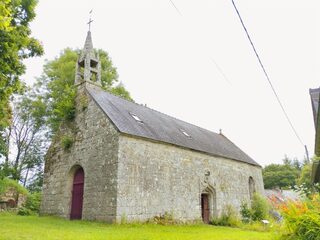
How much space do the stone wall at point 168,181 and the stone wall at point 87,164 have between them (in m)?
0.59

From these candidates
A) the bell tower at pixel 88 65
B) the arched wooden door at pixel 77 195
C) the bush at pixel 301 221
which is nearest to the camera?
the bush at pixel 301 221

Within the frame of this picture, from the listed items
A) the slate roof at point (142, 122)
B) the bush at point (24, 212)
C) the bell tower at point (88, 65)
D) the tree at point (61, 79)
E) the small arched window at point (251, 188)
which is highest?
the tree at point (61, 79)

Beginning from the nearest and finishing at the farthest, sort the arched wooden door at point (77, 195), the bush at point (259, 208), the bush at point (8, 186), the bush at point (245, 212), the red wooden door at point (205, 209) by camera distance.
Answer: the arched wooden door at point (77, 195), the red wooden door at point (205, 209), the bush at point (8, 186), the bush at point (245, 212), the bush at point (259, 208)

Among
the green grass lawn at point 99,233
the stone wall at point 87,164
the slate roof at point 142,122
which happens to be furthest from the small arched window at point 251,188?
the stone wall at point 87,164

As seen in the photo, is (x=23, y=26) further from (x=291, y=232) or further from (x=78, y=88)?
(x=291, y=232)

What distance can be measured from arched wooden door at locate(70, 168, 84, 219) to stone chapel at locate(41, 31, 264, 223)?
0.15ft

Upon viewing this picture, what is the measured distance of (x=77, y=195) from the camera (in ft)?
46.8

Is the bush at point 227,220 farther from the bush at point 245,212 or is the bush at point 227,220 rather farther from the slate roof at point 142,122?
the slate roof at point 142,122

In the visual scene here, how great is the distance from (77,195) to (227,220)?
343 inches

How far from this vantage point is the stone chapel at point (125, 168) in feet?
40.3

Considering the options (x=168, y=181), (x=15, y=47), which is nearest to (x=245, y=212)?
(x=168, y=181)

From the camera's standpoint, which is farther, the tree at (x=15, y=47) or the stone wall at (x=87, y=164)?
the stone wall at (x=87, y=164)

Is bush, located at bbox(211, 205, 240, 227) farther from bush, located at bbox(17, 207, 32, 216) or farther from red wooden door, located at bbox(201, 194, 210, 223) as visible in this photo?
bush, located at bbox(17, 207, 32, 216)

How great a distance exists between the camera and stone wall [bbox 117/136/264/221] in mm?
12227
